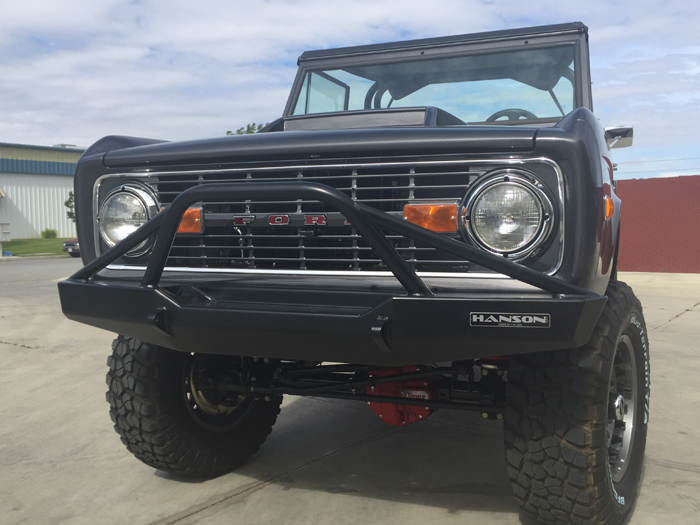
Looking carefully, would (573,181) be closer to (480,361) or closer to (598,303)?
(598,303)

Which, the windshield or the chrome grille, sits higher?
the windshield

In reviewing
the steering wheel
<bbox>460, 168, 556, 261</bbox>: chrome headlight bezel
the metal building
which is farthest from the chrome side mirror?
the metal building

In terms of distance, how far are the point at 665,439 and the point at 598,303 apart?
1.97 meters

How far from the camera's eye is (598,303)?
1925mm

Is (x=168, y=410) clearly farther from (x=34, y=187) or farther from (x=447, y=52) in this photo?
(x=34, y=187)

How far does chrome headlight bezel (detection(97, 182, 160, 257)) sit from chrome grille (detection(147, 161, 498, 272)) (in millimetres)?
35

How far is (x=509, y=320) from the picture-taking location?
1.88 metres

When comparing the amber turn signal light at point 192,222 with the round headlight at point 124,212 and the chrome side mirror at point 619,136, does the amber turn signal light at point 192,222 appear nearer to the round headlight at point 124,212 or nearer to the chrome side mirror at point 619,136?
the round headlight at point 124,212

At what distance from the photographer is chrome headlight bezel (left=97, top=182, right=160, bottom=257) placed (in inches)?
98.0

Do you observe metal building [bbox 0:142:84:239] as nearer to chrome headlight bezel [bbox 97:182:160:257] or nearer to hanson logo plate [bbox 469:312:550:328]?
chrome headlight bezel [bbox 97:182:160:257]

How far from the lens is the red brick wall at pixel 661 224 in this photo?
1280 centimetres

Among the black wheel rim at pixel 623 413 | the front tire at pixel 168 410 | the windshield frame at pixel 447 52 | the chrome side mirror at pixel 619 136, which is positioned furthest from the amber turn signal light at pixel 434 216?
the chrome side mirror at pixel 619 136

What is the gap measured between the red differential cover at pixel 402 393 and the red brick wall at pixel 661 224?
36.7 ft

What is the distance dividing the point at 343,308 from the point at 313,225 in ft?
1.07
